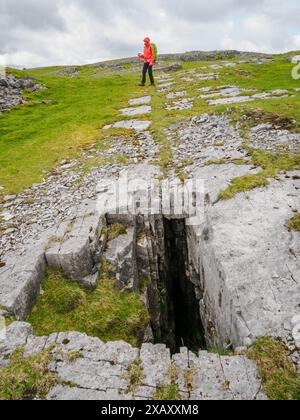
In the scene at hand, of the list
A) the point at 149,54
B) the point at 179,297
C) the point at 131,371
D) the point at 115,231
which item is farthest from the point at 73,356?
the point at 149,54

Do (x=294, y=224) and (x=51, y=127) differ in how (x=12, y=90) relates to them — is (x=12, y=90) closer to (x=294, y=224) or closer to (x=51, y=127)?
(x=51, y=127)

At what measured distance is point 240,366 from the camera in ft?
17.9

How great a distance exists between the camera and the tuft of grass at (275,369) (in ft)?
16.2

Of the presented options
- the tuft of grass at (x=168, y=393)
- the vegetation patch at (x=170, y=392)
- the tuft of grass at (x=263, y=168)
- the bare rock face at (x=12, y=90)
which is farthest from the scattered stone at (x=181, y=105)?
the tuft of grass at (x=168, y=393)

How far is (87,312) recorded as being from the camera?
8016mm

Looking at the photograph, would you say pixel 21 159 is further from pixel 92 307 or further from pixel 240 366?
pixel 240 366

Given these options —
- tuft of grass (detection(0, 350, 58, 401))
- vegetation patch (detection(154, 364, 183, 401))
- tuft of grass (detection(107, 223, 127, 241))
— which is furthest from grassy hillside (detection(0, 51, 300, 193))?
vegetation patch (detection(154, 364, 183, 401))

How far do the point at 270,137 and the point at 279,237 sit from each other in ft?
26.2

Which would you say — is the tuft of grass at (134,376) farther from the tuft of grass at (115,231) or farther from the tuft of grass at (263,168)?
the tuft of grass at (263,168)

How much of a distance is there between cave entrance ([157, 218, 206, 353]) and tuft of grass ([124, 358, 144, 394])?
5.96 meters

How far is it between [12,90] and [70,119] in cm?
1334

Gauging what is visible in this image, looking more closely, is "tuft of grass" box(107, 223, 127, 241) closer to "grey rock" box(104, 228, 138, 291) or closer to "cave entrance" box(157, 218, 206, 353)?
"grey rock" box(104, 228, 138, 291)

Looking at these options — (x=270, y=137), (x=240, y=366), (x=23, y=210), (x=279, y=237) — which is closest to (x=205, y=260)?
(x=279, y=237)

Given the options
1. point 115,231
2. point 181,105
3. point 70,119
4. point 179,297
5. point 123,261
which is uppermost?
point 181,105
